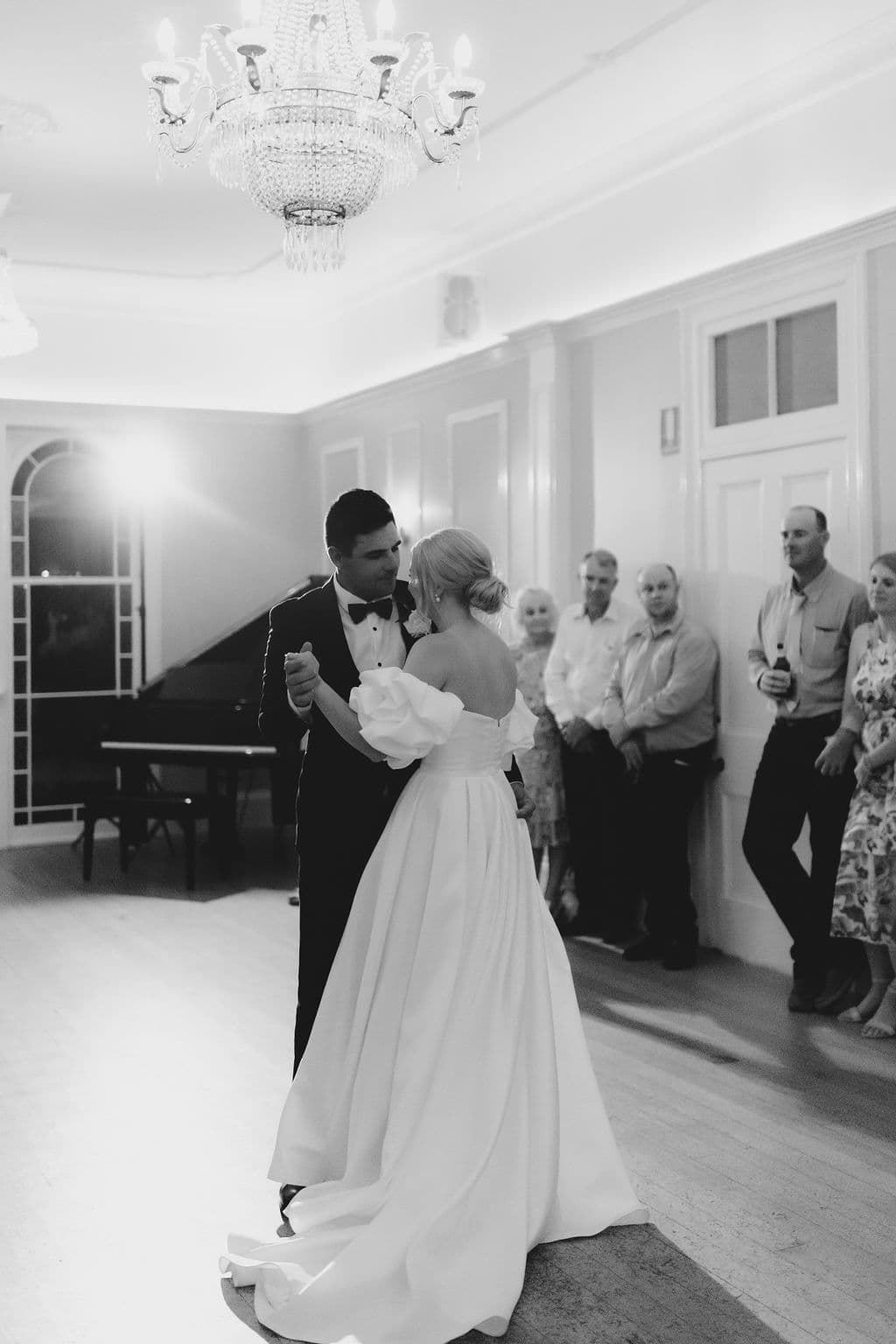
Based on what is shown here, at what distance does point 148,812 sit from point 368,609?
490cm

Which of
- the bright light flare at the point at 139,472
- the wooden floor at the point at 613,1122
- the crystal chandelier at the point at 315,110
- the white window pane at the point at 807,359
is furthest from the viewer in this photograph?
the bright light flare at the point at 139,472

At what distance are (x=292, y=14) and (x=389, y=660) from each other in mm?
2070

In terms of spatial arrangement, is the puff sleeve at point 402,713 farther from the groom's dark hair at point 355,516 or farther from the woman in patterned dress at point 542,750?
the woman in patterned dress at point 542,750

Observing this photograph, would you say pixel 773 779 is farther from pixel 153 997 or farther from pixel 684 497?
pixel 153 997

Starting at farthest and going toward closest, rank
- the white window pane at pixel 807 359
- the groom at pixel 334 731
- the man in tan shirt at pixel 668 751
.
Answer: the man in tan shirt at pixel 668 751 < the white window pane at pixel 807 359 < the groom at pixel 334 731

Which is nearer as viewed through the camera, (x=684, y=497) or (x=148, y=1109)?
(x=148, y=1109)

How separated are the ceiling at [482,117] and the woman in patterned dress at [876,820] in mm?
2086

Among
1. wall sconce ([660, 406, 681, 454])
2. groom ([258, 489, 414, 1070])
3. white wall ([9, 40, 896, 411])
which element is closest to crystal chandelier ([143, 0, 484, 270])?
groom ([258, 489, 414, 1070])

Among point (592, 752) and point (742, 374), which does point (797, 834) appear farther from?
point (742, 374)

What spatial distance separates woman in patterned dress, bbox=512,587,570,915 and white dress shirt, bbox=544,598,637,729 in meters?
0.07

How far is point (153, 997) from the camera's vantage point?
559 centimetres

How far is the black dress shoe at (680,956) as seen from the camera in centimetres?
590

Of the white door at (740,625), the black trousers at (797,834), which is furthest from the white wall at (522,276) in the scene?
the black trousers at (797,834)

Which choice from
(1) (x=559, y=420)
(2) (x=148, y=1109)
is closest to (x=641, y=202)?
(1) (x=559, y=420)
